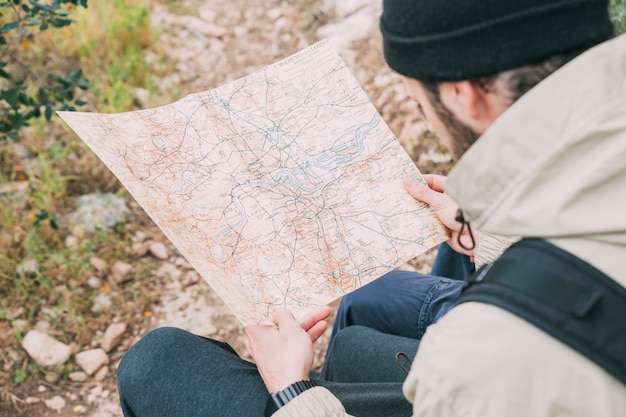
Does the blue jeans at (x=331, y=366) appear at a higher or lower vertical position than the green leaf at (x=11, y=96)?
lower

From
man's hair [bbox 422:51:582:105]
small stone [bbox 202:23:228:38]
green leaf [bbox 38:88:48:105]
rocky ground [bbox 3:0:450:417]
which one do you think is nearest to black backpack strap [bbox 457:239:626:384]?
man's hair [bbox 422:51:582:105]

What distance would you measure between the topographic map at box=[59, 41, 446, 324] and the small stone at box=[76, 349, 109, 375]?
3.11ft

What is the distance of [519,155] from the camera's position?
2.82ft

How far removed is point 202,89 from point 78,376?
1481 millimetres

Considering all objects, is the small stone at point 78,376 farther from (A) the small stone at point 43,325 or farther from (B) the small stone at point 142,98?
(B) the small stone at point 142,98

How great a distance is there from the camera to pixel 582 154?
0.84m

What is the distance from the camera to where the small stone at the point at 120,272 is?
7.29 ft

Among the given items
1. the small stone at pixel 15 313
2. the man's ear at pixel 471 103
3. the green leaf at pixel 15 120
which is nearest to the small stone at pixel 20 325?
the small stone at pixel 15 313

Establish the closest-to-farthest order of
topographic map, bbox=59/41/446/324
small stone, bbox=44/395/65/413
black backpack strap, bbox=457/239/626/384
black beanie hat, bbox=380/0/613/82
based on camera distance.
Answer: black backpack strap, bbox=457/239/626/384 < black beanie hat, bbox=380/0/613/82 < topographic map, bbox=59/41/446/324 < small stone, bbox=44/395/65/413

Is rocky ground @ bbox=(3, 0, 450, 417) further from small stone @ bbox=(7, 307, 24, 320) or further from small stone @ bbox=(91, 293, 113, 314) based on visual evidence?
small stone @ bbox=(7, 307, 24, 320)

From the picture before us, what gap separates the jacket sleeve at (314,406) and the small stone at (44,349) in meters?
1.12

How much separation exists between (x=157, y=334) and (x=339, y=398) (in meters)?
0.46

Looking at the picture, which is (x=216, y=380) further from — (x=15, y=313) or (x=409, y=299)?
(x=15, y=313)

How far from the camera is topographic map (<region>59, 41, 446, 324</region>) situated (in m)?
1.31
